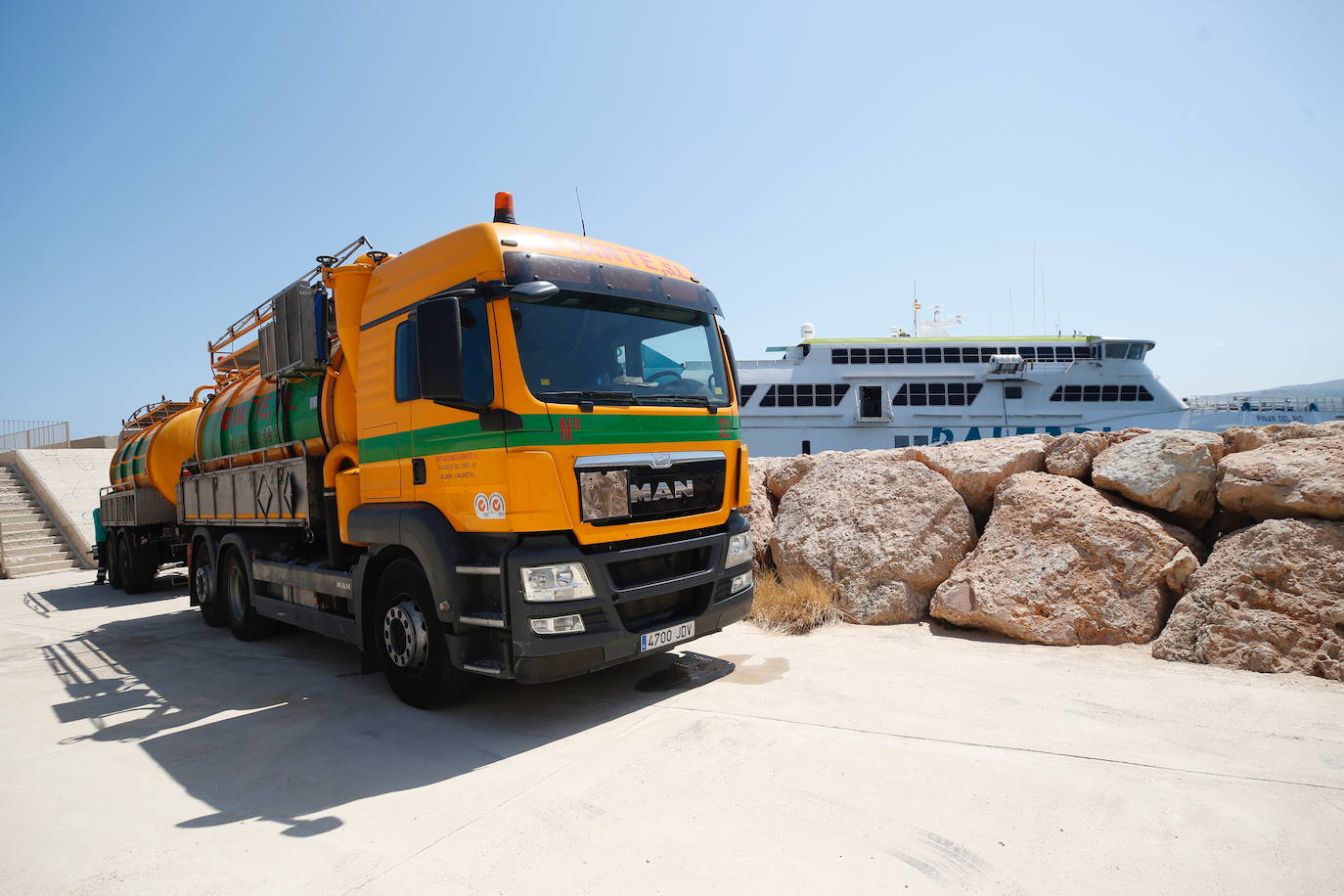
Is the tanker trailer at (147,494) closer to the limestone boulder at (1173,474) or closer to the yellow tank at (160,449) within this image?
the yellow tank at (160,449)

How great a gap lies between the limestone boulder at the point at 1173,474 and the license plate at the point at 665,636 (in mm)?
4305

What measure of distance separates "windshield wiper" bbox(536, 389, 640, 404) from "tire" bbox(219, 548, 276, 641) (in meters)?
5.20

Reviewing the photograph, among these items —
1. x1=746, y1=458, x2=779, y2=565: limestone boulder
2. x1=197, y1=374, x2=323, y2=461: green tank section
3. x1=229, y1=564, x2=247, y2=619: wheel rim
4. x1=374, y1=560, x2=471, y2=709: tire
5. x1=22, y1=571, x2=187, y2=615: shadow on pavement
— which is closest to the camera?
x1=374, y1=560, x2=471, y2=709: tire

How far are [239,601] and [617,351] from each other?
5984mm

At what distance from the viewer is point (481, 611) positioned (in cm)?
459

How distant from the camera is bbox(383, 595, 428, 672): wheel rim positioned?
5.10 metres

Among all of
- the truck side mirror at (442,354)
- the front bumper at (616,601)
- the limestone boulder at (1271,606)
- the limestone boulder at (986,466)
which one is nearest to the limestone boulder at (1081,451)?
the limestone boulder at (986,466)

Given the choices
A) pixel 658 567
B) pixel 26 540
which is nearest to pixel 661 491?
pixel 658 567

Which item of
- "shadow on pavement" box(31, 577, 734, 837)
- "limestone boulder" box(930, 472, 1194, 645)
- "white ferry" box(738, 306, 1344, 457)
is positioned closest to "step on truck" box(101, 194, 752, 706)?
"shadow on pavement" box(31, 577, 734, 837)

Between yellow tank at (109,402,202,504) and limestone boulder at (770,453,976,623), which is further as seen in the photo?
yellow tank at (109,402,202,504)

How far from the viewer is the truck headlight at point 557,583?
434 centimetres

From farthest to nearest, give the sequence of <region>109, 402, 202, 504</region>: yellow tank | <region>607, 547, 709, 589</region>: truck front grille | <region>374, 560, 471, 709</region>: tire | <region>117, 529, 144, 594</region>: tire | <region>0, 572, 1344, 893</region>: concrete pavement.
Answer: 1. <region>117, 529, 144, 594</region>: tire
2. <region>109, 402, 202, 504</region>: yellow tank
3. <region>374, 560, 471, 709</region>: tire
4. <region>607, 547, 709, 589</region>: truck front grille
5. <region>0, 572, 1344, 893</region>: concrete pavement

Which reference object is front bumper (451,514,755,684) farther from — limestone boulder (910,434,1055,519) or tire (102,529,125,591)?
tire (102,529,125,591)

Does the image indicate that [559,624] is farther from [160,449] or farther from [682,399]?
[160,449]
